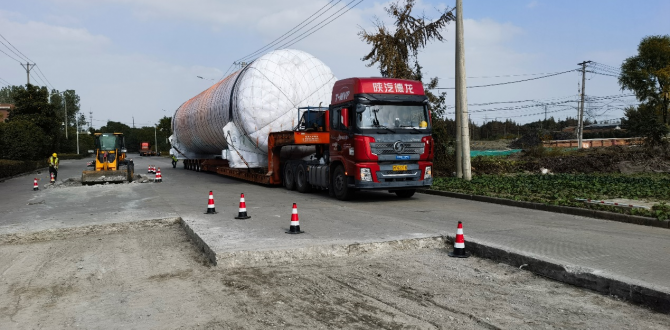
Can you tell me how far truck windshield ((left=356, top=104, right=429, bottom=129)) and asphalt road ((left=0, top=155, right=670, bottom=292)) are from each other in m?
2.08

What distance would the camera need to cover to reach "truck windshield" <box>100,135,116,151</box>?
77.5 ft

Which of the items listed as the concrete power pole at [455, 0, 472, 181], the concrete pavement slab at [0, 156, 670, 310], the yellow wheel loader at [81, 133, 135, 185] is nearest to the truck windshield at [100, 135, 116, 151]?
the yellow wheel loader at [81, 133, 135, 185]

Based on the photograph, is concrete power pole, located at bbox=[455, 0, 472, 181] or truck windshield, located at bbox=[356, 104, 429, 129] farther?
concrete power pole, located at bbox=[455, 0, 472, 181]

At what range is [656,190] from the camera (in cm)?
1355

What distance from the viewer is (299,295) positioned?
17.3 feet

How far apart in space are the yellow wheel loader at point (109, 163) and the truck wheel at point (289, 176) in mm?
8617

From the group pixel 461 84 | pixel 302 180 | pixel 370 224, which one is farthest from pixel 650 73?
pixel 370 224

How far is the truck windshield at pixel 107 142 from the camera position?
23625 millimetres

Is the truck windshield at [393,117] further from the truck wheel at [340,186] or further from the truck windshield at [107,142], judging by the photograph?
the truck windshield at [107,142]

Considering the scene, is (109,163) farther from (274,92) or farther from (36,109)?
(36,109)

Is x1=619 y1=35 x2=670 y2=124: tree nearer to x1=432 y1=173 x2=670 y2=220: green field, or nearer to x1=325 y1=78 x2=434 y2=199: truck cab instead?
x1=432 y1=173 x2=670 y2=220: green field

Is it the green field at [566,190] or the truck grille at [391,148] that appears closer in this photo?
the green field at [566,190]

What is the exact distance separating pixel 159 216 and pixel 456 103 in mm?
10865

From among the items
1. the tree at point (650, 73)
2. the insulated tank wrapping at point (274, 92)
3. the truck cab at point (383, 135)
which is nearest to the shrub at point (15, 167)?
the insulated tank wrapping at point (274, 92)
